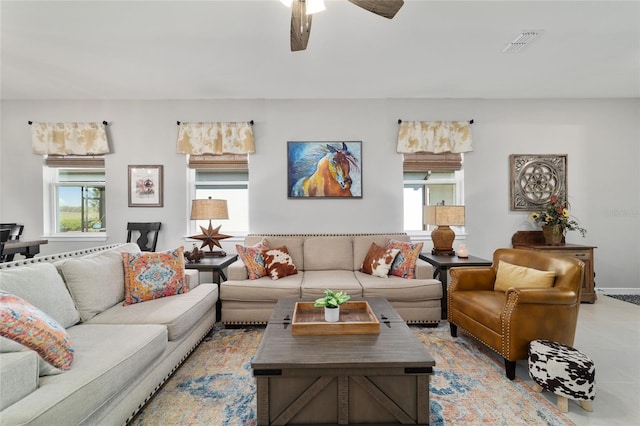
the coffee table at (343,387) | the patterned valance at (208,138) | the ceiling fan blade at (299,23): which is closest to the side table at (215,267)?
the patterned valance at (208,138)

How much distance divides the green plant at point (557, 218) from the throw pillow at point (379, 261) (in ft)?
7.30

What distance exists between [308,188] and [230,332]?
1.98m

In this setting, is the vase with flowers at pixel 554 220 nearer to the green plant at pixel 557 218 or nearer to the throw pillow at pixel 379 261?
the green plant at pixel 557 218

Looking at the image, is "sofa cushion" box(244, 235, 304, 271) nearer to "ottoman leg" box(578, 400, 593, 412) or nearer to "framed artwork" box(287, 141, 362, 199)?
"framed artwork" box(287, 141, 362, 199)

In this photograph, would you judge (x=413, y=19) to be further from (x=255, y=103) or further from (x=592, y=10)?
(x=255, y=103)

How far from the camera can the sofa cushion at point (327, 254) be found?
349cm

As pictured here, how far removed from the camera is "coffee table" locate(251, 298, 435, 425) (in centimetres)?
143

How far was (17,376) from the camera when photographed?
1.07 m

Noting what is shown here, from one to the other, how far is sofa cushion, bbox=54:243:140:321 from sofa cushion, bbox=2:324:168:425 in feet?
0.57

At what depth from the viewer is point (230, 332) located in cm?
283

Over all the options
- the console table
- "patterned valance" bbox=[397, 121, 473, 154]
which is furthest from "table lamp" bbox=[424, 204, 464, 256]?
the console table

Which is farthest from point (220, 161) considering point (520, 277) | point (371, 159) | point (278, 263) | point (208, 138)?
point (520, 277)

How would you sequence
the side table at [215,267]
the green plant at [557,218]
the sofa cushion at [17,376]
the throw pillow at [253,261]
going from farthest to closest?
the green plant at [557,218] < the throw pillow at [253,261] < the side table at [215,267] < the sofa cushion at [17,376]

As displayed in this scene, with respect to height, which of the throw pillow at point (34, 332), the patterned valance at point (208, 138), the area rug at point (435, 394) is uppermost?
the patterned valance at point (208, 138)
